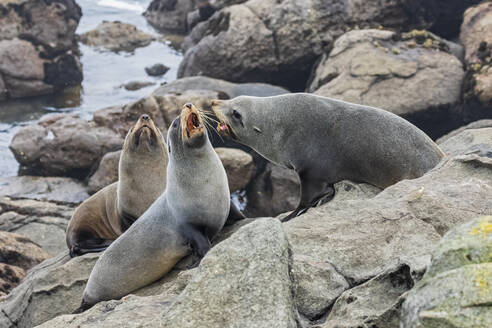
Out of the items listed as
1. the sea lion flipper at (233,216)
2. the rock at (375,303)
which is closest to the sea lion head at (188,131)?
the sea lion flipper at (233,216)

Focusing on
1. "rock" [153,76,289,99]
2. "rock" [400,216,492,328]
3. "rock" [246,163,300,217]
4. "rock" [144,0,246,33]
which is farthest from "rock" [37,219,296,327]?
"rock" [144,0,246,33]

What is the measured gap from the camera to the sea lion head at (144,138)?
290 inches

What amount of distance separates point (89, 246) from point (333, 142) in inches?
125

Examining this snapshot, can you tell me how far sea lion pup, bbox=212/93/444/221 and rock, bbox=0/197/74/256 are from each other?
460cm

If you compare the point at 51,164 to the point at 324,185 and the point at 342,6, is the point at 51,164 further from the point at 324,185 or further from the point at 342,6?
the point at 324,185

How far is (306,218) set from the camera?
5035 mm

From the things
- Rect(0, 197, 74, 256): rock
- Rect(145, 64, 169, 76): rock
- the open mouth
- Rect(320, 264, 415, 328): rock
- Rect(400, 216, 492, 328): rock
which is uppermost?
Rect(400, 216, 492, 328): rock

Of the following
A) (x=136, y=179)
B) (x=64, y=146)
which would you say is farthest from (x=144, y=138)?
(x=64, y=146)

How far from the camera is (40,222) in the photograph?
10.2 m

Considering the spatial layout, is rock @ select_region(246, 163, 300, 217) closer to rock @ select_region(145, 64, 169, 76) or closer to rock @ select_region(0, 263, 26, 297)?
rock @ select_region(0, 263, 26, 297)

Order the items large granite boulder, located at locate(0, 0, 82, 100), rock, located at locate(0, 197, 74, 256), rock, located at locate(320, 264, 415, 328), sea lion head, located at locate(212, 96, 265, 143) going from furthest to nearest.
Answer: large granite boulder, located at locate(0, 0, 82, 100)
rock, located at locate(0, 197, 74, 256)
sea lion head, located at locate(212, 96, 265, 143)
rock, located at locate(320, 264, 415, 328)

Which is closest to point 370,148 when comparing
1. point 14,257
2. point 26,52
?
point 14,257

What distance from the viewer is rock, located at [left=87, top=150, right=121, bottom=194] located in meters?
12.5

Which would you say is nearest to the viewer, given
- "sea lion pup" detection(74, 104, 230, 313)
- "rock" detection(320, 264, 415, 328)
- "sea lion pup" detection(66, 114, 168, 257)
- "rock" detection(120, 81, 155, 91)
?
"rock" detection(320, 264, 415, 328)
